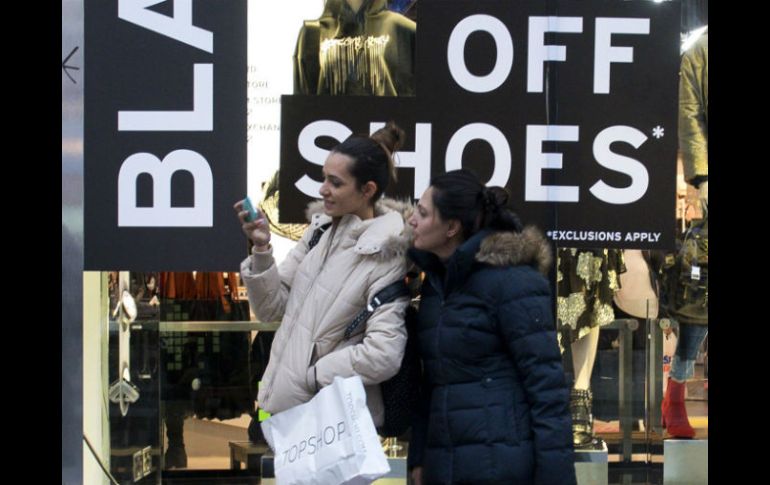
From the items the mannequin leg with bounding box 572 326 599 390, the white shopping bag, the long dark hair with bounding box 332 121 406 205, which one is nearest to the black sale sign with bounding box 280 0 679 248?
the mannequin leg with bounding box 572 326 599 390

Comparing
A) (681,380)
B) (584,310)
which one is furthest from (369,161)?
(681,380)

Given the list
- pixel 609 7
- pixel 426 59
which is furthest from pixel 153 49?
pixel 609 7

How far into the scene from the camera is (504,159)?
491 centimetres

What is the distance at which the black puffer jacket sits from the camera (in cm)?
355

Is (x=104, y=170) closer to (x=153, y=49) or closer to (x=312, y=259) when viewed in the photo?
(x=153, y=49)

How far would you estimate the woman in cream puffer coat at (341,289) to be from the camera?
3740mm

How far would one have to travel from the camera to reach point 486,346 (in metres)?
3.62

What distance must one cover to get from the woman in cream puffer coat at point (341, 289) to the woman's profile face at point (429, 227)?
0.11 meters

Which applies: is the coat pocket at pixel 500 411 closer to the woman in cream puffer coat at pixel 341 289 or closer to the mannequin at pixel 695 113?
the woman in cream puffer coat at pixel 341 289

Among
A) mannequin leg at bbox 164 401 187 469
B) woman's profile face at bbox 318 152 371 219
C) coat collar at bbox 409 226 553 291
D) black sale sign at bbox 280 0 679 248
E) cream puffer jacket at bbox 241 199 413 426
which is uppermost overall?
black sale sign at bbox 280 0 679 248

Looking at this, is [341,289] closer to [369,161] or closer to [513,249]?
[369,161]

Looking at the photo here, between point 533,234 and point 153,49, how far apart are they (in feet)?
6.54

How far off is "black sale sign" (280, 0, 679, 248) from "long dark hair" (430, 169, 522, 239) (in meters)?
1.12

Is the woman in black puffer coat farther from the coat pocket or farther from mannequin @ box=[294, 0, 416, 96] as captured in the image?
mannequin @ box=[294, 0, 416, 96]
